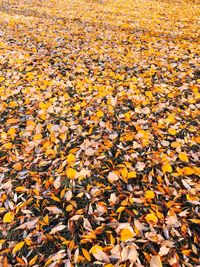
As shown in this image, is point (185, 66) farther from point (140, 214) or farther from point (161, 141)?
point (140, 214)

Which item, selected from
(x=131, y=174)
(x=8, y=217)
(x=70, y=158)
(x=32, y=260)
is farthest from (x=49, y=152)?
(x=32, y=260)

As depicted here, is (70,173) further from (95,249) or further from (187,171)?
(187,171)

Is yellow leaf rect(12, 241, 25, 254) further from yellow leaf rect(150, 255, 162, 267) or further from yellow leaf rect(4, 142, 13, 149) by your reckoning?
yellow leaf rect(4, 142, 13, 149)

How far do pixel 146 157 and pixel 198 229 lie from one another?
105 centimetres

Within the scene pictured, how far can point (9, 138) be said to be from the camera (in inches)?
140

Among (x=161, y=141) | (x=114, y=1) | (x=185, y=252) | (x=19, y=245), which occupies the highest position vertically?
(x=114, y=1)

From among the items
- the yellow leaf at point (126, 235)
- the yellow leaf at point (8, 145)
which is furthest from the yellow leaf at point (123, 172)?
the yellow leaf at point (8, 145)

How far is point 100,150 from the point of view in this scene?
10.8ft

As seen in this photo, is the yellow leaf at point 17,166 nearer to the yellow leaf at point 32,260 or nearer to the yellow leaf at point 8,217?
the yellow leaf at point 8,217

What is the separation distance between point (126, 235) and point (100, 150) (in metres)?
1.21

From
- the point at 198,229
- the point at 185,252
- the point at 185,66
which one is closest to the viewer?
the point at 185,252

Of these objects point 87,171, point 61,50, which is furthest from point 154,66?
point 87,171

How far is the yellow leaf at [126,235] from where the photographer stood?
2352 millimetres

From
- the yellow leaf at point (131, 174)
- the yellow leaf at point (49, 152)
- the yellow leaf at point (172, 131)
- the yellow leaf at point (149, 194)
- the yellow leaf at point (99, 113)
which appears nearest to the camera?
the yellow leaf at point (149, 194)
